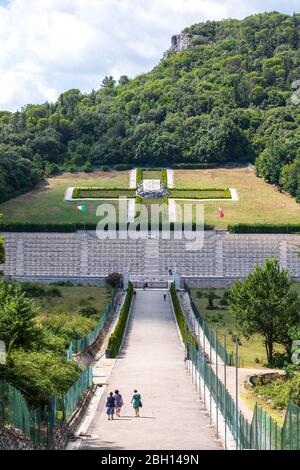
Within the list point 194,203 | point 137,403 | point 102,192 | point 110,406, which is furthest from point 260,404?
point 102,192

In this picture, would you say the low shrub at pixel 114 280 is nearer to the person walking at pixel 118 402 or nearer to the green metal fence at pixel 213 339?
the green metal fence at pixel 213 339

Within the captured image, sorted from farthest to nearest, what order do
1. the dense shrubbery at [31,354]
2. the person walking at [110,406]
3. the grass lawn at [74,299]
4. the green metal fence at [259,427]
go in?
the grass lawn at [74,299] → the person walking at [110,406] → the dense shrubbery at [31,354] → the green metal fence at [259,427]

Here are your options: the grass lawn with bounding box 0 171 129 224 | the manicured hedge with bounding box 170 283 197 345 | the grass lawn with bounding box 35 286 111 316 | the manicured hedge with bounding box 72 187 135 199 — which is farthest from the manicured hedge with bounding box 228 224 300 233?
the manicured hedge with bounding box 72 187 135 199

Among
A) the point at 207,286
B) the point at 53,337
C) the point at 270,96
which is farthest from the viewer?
the point at 270,96

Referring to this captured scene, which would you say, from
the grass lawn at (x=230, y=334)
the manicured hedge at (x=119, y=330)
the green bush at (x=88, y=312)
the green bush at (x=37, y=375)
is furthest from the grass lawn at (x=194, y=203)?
the green bush at (x=37, y=375)

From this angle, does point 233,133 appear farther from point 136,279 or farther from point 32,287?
point 32,287

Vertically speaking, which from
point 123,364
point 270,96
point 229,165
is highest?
point 270,96
